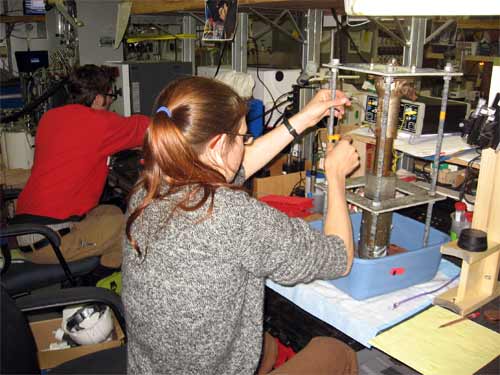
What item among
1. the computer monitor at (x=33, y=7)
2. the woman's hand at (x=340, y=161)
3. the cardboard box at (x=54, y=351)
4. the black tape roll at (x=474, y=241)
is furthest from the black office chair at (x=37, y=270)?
the computer monitor at (x=33, y=7)

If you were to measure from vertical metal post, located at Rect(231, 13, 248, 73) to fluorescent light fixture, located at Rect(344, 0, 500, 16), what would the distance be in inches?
59.8

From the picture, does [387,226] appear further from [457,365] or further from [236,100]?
[236,100]

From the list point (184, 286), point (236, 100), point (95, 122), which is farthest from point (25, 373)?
point (95, 122)

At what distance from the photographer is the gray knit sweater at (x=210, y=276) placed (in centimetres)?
88

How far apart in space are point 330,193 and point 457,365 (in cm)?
43

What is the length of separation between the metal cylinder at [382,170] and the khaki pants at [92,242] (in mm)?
1144

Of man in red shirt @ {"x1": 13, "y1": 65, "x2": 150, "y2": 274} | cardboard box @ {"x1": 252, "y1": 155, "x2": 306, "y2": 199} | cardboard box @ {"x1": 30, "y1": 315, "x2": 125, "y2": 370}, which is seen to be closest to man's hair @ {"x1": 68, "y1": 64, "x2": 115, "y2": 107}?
man in red shirt @ {"x1": 13, "y1": 65, "x2": 150, "y2": 274}

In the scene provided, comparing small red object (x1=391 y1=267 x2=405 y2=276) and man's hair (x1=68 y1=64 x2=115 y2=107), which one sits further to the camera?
man's hair (x1=68 y1=64 x2=115 y2=107)

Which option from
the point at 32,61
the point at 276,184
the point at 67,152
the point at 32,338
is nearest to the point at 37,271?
the point at 67,152

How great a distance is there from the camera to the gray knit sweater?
88 centimetres

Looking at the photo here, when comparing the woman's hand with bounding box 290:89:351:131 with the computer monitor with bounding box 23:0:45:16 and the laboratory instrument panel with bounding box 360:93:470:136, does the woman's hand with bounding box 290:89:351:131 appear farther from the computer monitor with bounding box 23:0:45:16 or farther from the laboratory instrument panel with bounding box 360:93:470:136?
the computer monitor with bounding box 23:0:45:16

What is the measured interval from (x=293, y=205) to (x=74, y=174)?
1.00 meters

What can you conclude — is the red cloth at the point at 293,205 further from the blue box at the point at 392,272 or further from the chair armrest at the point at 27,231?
the chair armrest at the point at 27,231

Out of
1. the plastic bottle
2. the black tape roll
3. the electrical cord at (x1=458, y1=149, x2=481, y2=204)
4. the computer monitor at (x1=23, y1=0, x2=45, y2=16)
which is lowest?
the plastic bottle
